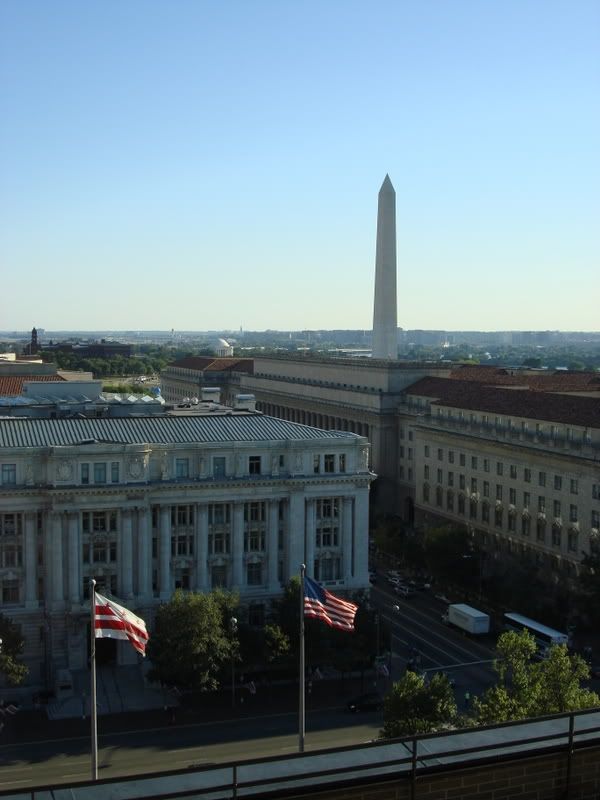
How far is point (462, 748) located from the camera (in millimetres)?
17844

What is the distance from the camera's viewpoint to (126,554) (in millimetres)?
71312

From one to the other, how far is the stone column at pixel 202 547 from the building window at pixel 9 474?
12946 mm

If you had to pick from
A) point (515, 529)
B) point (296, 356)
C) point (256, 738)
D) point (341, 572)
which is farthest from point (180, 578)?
point (296, 356)

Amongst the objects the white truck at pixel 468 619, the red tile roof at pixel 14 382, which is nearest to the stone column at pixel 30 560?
the white truck at pixel 468 619

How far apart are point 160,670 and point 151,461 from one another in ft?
52.8

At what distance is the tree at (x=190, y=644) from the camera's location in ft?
202

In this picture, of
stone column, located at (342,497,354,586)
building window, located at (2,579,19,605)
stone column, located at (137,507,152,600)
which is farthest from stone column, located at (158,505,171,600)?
stone column, located at (342,497,354,586)

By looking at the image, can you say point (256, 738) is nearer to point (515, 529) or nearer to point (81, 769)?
point (81, 769)

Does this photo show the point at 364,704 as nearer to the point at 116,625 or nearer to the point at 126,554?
the point at 126,554

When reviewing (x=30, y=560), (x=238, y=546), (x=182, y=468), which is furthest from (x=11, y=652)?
(x=238, y=546)

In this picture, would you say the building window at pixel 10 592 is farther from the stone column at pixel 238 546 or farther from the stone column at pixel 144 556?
the stone column at pixel 238 546

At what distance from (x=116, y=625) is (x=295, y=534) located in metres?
30.8

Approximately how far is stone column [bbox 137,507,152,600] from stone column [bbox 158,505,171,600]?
865 millimetres

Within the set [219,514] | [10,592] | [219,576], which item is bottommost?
[10,592]
